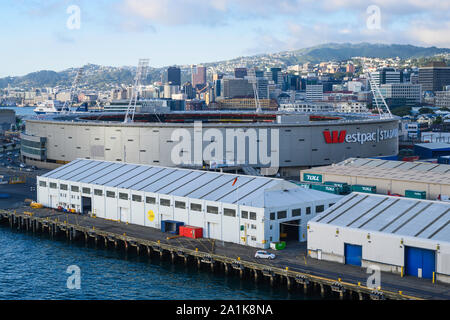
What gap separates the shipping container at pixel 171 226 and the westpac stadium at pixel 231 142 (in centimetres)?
3098

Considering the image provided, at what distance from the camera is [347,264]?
4291cm

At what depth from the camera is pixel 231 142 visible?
8750cm

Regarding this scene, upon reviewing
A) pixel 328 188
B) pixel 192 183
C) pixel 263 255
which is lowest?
pixel 263 255

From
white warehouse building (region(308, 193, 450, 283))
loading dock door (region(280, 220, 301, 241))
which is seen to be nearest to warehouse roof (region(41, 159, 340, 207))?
loading dock door (region(280, 220, 301, 241))

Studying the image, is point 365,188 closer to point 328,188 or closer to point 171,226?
point 328,188

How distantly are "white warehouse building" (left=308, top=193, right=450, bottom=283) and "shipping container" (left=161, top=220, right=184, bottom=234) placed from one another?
12209mm

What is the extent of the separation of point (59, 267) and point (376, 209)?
74.8 ft

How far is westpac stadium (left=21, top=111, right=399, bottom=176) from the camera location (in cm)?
8756

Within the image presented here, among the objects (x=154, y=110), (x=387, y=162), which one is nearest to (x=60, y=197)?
(x=387, y=162)

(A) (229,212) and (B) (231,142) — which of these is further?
(B) (231,142)

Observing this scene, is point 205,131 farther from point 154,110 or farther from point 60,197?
point 154,110

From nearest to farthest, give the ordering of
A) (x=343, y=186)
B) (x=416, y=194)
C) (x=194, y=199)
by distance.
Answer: (x=194, y=199), (x=416, y=194), (x=343, y=186)

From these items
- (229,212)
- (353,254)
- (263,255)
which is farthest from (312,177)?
(353,254)

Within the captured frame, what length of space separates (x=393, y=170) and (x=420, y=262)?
2778cm
